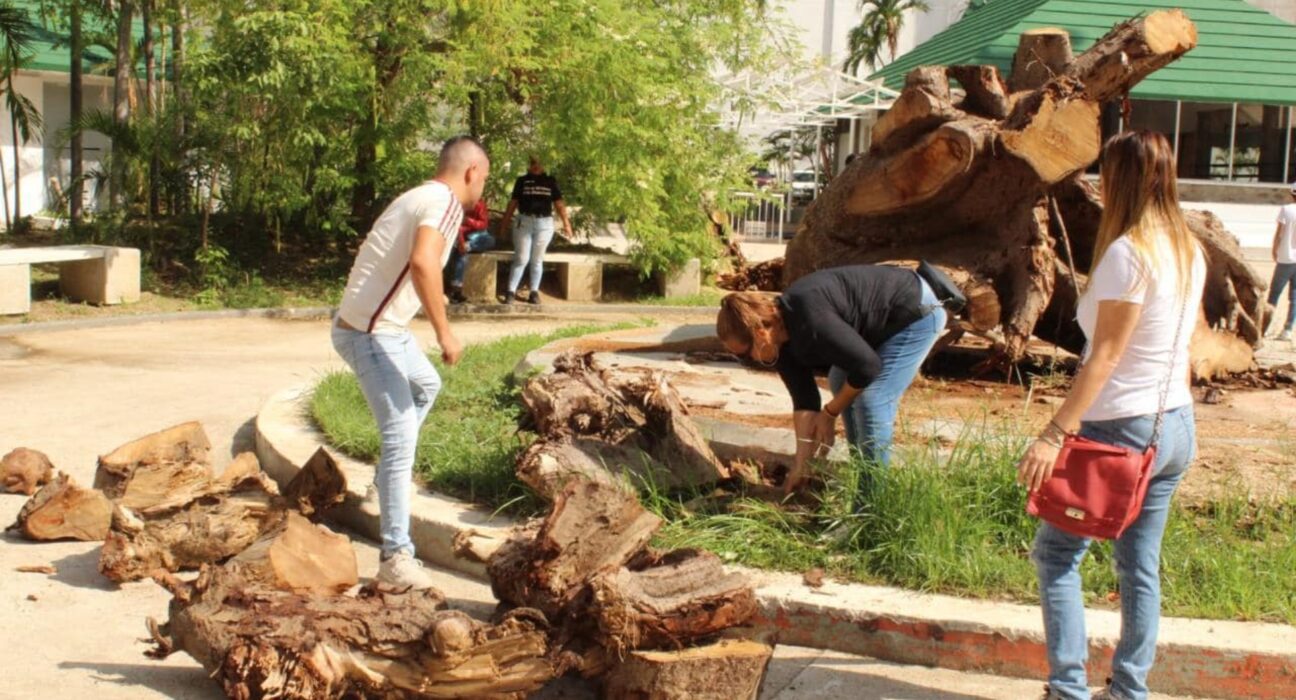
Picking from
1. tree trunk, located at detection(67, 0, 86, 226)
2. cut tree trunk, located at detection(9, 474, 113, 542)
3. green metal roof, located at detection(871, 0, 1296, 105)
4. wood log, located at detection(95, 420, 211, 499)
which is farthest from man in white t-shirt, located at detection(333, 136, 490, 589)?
green metal roof, located at detection(871, 0, 1296, 105)

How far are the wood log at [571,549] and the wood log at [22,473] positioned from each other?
3318 millimetres

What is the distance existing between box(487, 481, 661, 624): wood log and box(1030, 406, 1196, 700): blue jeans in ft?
4.35

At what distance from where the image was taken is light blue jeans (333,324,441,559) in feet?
17.3

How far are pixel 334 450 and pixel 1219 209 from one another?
22.8 m

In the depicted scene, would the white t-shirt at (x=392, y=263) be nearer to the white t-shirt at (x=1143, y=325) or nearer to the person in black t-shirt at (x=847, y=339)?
the person in black t-shirt at (x=847, y=339)

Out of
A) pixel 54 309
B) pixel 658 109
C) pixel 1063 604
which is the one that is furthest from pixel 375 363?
pixel 658 109

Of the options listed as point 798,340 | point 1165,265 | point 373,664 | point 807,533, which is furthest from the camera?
point 807,533

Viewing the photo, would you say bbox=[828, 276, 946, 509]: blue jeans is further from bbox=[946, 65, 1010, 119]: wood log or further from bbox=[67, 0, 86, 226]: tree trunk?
bbox=[67, 0, 86, 226]: tree trunk

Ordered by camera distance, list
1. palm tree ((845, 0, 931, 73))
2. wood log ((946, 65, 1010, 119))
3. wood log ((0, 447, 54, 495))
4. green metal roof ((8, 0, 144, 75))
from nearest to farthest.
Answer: wood log ((0, 447, 54, 495))
wood log ((946, 65, 1010, 119))
green metal roof ((8, 0, 144, 75))
palm tree ((845, 0, 931, 73))

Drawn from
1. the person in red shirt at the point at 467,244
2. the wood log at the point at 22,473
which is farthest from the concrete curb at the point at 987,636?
the person in red shirt at the point at 467,244

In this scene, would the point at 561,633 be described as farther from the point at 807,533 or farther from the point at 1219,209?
the point at 1219,209

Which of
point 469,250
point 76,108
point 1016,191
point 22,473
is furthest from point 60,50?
point 1016,191

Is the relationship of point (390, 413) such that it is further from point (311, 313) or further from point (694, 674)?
point (311, 313)

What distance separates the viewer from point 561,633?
4406 mm
